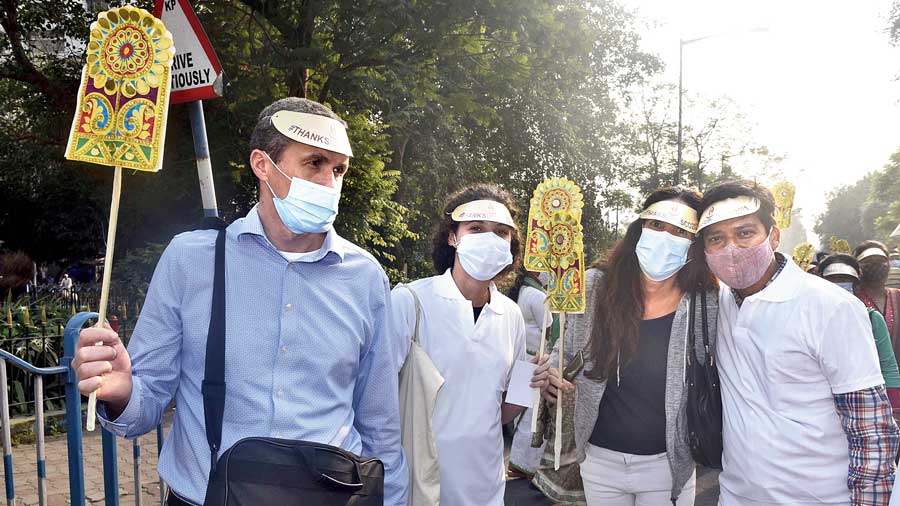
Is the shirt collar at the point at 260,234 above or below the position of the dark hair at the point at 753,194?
below

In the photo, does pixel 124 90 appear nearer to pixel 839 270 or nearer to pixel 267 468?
pixel 267 468

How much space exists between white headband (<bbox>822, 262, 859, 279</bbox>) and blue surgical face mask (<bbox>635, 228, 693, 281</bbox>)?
404 cm

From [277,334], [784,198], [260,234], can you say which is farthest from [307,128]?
[784,198]

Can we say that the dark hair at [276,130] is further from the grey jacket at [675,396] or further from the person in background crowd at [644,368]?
the grey jacket at [675,396]

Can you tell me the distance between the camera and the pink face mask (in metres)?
2.95

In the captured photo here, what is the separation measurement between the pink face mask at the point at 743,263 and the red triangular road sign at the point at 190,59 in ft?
8.30

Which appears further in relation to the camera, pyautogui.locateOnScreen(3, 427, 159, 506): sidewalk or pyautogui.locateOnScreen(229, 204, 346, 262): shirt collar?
pyautogui.locateOnScreen(3, 427, 159, 506): sidewalk

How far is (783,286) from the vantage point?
2.85 meters

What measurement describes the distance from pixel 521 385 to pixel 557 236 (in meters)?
0.82

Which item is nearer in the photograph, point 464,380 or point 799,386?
point 799,386

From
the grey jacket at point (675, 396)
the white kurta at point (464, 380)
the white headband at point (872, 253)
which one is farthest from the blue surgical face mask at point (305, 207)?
the white headband at point (872, 253)

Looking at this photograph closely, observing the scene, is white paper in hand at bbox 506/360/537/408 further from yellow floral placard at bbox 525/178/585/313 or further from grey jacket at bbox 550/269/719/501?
yellow floral placard at bbox 525/178/585/313

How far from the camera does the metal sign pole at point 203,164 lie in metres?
3.56

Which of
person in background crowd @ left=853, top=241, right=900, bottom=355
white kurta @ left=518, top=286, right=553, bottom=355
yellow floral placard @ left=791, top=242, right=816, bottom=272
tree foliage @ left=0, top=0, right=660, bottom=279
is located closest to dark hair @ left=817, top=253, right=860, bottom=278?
person in background crowd @ left=853, top=241, right=900, bottom=355
